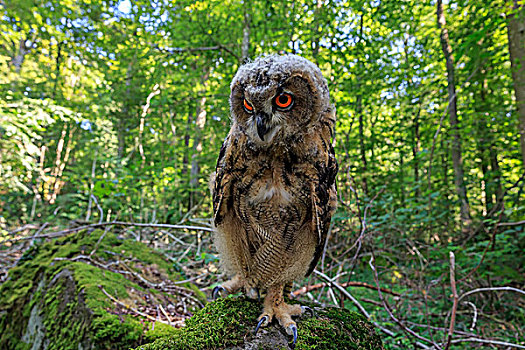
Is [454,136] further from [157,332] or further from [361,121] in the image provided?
[157,332]

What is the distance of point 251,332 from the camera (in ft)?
5.04

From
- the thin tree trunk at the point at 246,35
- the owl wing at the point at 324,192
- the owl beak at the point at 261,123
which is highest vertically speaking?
the thin tree trunk at the point at 246,35

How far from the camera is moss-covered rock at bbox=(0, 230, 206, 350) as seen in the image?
1974 mm

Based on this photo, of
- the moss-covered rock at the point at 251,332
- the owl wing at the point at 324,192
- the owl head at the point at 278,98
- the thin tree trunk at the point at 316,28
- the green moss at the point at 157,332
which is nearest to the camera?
the moss-covered rock at the point at 251,332

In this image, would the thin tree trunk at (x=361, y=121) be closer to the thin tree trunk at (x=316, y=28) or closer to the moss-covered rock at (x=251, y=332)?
the thin tree trunk at (x=316, y=28)

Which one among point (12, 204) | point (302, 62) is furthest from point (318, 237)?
point (12, 204)

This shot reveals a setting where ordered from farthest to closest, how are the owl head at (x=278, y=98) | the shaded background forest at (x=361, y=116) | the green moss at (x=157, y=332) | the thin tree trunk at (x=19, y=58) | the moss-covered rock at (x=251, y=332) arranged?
the thin tree trunk at (x=19, y=58)
the shaded background forest at (x=361, y=116)
the green moss at (x=157, y=332)
the owl head at (x=278, y=98)
the moss-covered rock at (x=251, y=332)

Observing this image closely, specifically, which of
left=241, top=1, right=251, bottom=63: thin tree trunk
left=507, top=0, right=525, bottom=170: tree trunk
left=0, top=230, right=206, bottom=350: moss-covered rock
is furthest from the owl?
left=507, top=0, right=525, bottom=170: tree trunk

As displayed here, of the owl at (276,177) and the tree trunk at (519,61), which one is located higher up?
the tree trunk at (519,61)

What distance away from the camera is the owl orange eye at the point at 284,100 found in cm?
150

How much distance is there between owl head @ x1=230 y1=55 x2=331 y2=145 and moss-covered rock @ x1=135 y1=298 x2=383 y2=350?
1.10 metres

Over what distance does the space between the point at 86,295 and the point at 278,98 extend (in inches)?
89.1

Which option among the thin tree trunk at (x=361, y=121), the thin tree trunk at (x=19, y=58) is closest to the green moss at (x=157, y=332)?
the thin tree trunk at (x=361, y=121)

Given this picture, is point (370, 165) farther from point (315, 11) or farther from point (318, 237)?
point (318, 237)
